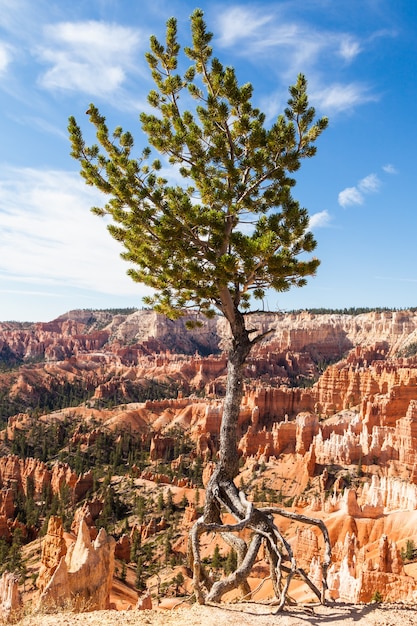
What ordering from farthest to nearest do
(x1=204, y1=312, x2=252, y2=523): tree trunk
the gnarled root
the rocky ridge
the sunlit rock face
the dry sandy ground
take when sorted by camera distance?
the rocky ridge
the sunlit rock face
(x1=204, y1=312, x2=252, y2=523): tree trunk
the gnarled root
the dry sandy ground

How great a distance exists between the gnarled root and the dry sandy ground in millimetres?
233

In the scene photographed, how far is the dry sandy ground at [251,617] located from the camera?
21.9 feet

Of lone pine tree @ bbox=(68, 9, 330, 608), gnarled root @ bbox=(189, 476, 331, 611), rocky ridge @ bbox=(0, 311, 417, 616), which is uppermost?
lone pine tree @ bbox=(68, 9, 330, 608)

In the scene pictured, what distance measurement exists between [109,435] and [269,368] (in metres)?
68.2

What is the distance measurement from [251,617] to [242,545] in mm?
1230

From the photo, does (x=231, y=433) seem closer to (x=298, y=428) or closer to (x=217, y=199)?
(x=217, y=199)

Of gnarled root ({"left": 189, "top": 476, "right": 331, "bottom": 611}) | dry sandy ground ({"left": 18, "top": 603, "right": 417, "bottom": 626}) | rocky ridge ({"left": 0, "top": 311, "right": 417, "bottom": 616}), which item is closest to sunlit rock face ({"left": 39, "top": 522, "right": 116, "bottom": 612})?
dry sandy ground ({"left": 18, "top": 603, "right": 417, "bottom": 626})

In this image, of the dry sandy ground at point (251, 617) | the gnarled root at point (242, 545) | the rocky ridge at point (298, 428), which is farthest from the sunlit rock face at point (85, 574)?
the rocky ridge at point (298, 428)

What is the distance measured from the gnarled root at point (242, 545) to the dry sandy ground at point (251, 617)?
0.77 feet

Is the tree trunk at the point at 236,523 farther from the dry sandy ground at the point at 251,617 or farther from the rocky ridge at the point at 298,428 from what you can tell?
the rocky ridge at the point at 298,428

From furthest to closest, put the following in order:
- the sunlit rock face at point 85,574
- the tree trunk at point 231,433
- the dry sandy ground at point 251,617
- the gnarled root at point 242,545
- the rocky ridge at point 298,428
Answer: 1. the rocky ridge at point 298,428
2. the sunlit rock face at point 85,574
3. the tree trunk at point 231,433
4. the gnarled root at point 242,545
5. the dry sandy ground at point 251,617

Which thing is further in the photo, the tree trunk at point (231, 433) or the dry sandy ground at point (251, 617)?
the tree trunk at point (231, 433)

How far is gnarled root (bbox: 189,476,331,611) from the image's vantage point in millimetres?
7301

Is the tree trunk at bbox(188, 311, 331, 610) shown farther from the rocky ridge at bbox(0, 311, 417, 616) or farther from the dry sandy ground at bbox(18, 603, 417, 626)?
the rocky ridge at bbox(0, 311, 417, 616)
